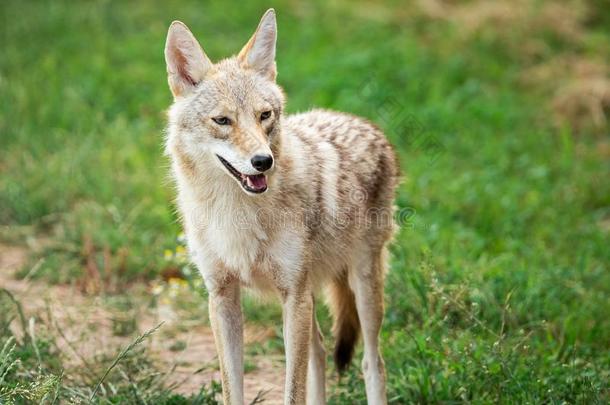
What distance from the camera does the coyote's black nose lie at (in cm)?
400

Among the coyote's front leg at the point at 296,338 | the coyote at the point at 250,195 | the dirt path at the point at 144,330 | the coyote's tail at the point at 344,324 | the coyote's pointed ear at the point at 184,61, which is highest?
the coyote's pointed ear at the point at 184,61

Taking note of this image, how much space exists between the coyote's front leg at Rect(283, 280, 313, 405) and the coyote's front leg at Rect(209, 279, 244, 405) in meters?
0.28

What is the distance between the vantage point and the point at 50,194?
24.7 ft

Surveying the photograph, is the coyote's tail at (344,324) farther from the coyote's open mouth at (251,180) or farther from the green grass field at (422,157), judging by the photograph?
the coyote's open mouth at (251,180)

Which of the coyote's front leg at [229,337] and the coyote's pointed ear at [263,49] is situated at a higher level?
the coyote's pointed ear at [263,49]

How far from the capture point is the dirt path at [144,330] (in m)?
5.30

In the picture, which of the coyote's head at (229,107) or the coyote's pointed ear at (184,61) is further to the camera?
the coyote's pointed ear at (184,61)

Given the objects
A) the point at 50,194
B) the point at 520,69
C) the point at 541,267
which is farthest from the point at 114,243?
the point at 520,69

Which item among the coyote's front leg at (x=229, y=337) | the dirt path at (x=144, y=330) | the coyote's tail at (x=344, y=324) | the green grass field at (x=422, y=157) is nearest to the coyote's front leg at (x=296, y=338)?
the coyote's front leg at (x=229, y=337)

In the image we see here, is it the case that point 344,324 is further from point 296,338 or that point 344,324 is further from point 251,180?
point 251,180

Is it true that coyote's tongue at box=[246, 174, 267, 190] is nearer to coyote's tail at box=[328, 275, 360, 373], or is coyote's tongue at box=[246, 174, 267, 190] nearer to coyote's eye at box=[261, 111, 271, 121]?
coyote's eye at box=[261, 111, 271, 121]

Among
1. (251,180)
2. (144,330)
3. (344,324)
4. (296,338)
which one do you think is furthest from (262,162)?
(144,330)

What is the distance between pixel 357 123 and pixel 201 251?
4.72 feet

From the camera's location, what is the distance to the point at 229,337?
4.52m
